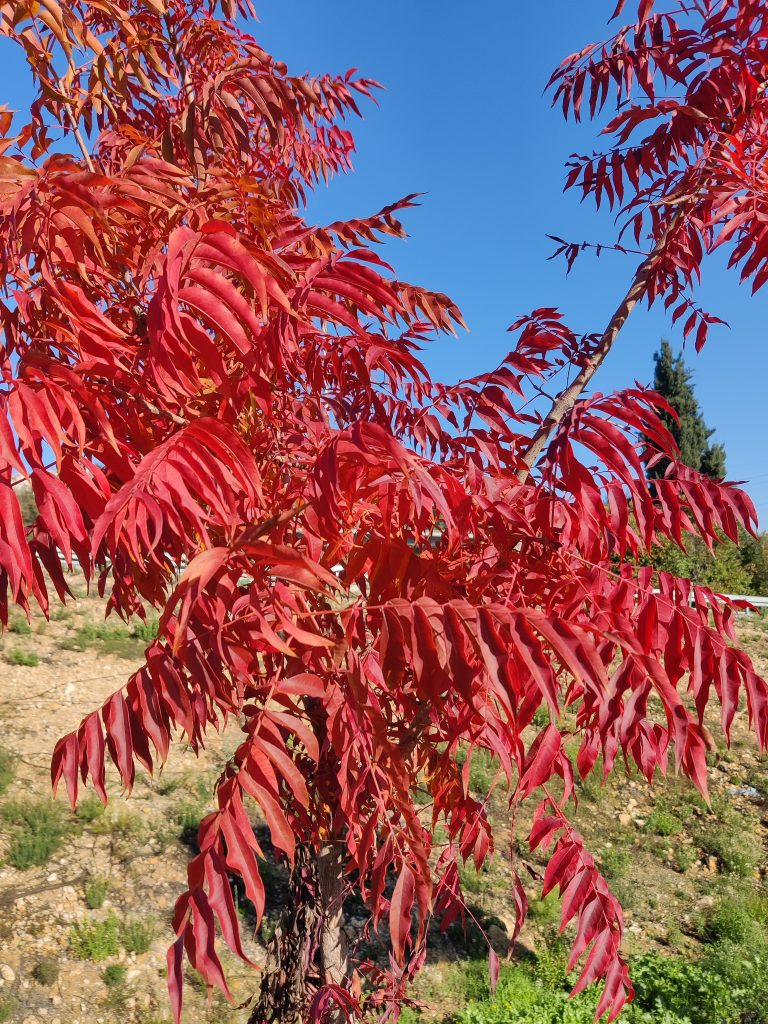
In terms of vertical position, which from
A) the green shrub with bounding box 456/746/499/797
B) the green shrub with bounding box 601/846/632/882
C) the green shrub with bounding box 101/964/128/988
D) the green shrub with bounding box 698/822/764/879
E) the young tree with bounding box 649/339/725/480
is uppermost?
the young tree with bounding box 649/339/725/480

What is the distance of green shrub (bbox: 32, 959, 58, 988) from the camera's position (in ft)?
12.6

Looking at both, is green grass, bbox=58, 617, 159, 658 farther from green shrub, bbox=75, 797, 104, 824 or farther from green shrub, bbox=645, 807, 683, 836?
green shrub, bbox=645, 807, 683, 836

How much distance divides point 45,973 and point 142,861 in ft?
3.63

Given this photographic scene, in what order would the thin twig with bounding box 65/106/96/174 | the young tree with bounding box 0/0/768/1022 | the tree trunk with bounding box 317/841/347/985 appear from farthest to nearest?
the tree trunk with bounding box 317/841/347/985 → the thin twig with bounding box 65/106/96/174 → the young tree with bounding box 0/0/768/1022

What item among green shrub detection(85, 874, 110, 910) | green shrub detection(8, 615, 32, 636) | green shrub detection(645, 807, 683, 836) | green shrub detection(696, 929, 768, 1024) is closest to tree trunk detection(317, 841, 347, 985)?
green shrub detection(85, 874, 110, 910)

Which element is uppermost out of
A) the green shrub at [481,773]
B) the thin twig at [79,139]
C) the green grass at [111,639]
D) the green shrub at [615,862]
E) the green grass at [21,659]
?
the thin twig at [79,139]

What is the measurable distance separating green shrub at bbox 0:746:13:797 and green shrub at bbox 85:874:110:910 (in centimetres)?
128

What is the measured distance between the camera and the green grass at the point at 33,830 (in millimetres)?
4695

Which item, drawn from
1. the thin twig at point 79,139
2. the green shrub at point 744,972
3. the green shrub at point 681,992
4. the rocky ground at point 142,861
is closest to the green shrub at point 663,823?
the rocky ground at point 142,861

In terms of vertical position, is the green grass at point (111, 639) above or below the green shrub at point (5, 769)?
above

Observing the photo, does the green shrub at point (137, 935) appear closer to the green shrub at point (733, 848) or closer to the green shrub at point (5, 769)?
the green shrub at point (5, 769)

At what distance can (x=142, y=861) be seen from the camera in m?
4.95

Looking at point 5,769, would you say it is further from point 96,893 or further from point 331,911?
point 331,911

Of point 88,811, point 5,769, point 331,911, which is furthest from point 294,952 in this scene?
point 5,769
